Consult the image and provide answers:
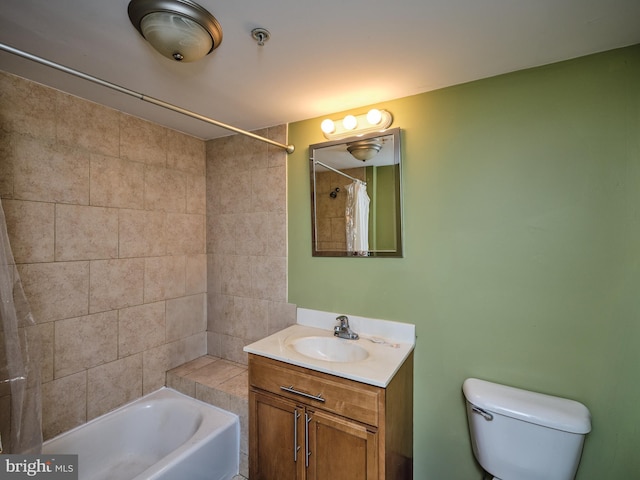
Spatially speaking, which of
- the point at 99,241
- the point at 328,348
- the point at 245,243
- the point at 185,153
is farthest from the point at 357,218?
the point at 99,241

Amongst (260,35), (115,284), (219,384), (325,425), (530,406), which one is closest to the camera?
(260,35)

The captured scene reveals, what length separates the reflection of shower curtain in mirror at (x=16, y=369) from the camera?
1.17 m

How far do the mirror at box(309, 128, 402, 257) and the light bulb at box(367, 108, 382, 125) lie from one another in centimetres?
7

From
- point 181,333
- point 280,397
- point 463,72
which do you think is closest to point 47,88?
point 181,333

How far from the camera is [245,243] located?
228 centimetres

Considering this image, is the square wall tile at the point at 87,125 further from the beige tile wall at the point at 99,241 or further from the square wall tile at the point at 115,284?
the square wall tile at the point at 115,284

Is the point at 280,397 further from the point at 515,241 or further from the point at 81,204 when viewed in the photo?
the point at 81,204

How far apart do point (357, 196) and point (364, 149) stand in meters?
0.28

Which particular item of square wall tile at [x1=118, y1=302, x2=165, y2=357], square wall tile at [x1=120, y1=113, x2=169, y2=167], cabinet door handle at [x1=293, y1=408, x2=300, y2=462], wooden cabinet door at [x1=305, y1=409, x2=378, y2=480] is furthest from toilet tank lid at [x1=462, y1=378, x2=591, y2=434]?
square wall tile at [x1=120, y1=113, x2=169, y2=167]

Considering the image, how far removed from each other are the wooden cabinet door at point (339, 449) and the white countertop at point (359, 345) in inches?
8.9

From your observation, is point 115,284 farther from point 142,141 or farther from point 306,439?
point 306,439

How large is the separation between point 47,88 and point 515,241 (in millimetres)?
2538

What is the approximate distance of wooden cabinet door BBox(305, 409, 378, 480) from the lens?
130cm

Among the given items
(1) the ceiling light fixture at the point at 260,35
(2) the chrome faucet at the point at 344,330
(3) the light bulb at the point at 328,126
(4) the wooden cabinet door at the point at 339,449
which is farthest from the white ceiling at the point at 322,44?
(4) the wooden cabinet door at the point at 339,449
